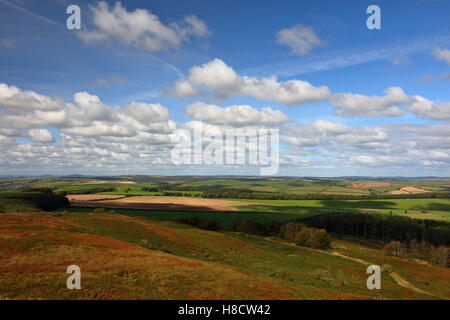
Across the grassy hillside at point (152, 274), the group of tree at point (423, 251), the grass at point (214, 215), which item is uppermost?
the grassy hillside at point (152, 274)

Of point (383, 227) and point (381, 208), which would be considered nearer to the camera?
point (383, 227)

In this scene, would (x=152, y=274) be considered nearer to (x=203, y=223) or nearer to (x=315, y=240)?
(x=315, y=240)

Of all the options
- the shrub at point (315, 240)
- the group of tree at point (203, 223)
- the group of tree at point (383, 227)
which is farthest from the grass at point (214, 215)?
the shrub at point (315, 240)

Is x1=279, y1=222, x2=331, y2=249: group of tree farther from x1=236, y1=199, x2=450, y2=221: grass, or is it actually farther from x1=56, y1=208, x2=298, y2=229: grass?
x1=236, y1=199, x2=450, y2=221: grass

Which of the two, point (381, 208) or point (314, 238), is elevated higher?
point (314, 238)

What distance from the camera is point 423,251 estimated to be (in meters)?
86.1

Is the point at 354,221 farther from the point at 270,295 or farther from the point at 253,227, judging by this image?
the point at 270,295

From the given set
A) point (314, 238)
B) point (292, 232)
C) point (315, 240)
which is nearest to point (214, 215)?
point (292, 232)

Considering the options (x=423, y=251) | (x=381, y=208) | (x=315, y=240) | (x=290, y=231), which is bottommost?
(x=423, y=251)

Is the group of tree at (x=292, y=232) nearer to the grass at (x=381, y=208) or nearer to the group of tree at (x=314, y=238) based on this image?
the group of tree at (x=314, y=238)

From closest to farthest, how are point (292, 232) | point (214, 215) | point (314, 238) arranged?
point (314, 238), point (292, 232), point (214, 215)

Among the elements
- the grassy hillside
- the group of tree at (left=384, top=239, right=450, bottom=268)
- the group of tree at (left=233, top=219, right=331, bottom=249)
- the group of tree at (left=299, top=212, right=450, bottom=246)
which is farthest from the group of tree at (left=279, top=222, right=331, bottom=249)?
the group of tree at (left=299, top=212, right=450, bottom=246)

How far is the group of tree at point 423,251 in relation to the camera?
7012 cm

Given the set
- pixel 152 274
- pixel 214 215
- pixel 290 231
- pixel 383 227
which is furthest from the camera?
pixel 214 215
